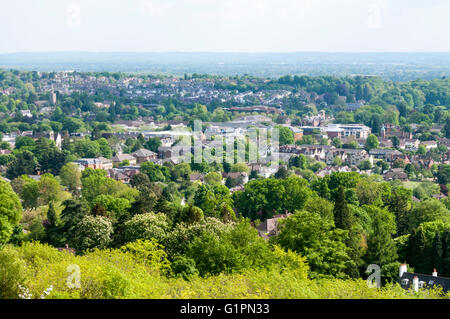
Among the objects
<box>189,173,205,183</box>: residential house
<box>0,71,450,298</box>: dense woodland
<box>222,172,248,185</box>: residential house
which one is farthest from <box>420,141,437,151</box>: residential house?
<box>189,173,205,183</box>: residential house

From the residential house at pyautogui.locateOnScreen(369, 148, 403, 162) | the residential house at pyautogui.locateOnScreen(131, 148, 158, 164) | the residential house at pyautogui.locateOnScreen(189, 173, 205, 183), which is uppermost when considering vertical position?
the residential house at pyautogui.locateOnScreen(189, 173, 205, 183)

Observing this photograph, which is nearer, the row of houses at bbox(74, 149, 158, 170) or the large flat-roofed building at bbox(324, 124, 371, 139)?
the row of houses at bbox(74, 149, 158, 170)

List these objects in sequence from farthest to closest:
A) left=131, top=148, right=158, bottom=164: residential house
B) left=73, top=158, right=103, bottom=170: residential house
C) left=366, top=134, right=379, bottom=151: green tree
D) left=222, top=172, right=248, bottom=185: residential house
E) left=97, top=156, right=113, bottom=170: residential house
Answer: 1. left=366, top=134, right=379, bottom=151: green tree
2. left=131, top=148, right=158, bottom=164: residential house
3. left=97, top=156, right=113, bottom=170: residential house
4. left=73, top=158, right=103, bottom=170: residential house
5. left=222, top=172, right=248, bottom=185: residential house

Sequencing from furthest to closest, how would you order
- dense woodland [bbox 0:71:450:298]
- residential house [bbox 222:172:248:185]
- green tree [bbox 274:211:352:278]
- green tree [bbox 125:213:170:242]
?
residential house [bbox 222:172:248:185] → green tree [bbox 125:213:170:242] → green tree [bbox 274:211:352:278] → dense woodland [bbox 0:71:450:298]

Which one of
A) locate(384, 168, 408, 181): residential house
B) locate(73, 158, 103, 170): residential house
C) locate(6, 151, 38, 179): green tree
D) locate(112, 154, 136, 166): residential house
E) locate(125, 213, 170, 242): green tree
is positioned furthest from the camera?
locate(112, 154, 136, 166): residential house

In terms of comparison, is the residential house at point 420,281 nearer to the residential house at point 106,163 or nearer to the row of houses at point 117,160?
the row of houses at point 117,160

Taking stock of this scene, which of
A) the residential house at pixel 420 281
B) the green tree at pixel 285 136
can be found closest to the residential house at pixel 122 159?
the green tree at pixel 285 136

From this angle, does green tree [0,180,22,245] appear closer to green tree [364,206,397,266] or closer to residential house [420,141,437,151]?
Result: green tree [364,206,397,266]

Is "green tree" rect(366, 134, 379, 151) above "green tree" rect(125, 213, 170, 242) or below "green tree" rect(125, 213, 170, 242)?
below

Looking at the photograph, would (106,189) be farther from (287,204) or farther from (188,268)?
(188,268)

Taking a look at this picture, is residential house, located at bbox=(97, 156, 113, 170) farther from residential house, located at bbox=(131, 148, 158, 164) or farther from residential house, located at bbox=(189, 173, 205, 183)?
residential house, located at bbox=(189, 173, 205, 183)

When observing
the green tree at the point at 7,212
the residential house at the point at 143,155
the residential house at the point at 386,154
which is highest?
the green tree at the point at 7,212

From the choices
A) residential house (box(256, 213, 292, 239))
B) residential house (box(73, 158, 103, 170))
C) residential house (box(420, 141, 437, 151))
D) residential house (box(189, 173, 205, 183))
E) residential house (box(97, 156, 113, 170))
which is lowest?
residential house (box(420, 141, 437, 151))

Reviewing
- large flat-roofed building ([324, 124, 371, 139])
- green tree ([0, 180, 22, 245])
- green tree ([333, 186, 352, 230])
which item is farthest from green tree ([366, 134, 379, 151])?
green tree ([0, 180, 22, 245])
